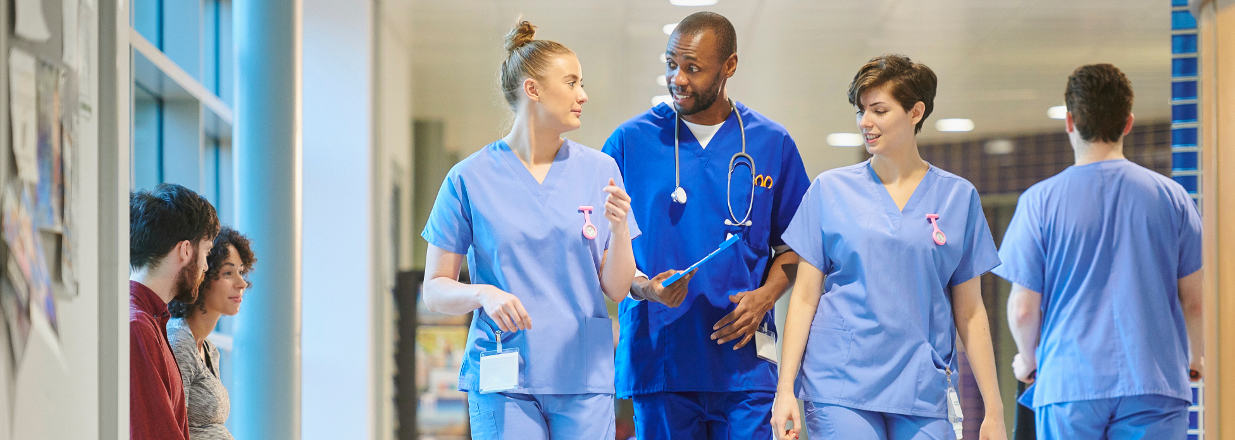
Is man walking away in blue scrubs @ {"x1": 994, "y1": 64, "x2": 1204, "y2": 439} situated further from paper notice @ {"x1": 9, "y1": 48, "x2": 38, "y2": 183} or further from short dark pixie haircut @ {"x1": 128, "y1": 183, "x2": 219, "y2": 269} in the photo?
paper notice @ {"x1": 9, "y1": 48, "x2": 38, "y2": 183}

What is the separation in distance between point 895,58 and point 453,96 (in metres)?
4.53

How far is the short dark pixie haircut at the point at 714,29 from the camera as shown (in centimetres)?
243

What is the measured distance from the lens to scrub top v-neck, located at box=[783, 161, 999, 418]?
217cm

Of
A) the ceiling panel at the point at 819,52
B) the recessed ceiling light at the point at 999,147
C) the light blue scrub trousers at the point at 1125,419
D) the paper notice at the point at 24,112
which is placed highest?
the ceiling panel at the point at 819,52

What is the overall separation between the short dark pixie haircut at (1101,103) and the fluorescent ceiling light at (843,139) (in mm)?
3754

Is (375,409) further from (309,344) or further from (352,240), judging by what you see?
(352,240)

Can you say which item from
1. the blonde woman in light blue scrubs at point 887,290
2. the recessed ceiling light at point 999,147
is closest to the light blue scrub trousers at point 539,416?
the blonde woman in light blue scrubs at point 887,290

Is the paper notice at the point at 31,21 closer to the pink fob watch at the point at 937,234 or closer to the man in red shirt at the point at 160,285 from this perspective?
the man in red shirt at the point at 160,285

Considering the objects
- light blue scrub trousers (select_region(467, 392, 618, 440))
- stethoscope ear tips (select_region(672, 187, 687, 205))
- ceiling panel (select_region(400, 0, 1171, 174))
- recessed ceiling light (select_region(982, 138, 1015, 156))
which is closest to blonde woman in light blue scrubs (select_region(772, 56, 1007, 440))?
stethoscope ear tips (select_region(672, 187, 687, 205))

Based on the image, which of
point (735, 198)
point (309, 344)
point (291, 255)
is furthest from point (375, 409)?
point (735, 198)

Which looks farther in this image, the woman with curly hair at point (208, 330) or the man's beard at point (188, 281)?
the woman with curly hair at point (208, 330)

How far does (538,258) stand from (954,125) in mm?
5463

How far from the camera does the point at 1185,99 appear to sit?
11.3 feet

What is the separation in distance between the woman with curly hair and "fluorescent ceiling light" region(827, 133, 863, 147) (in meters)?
4.60
